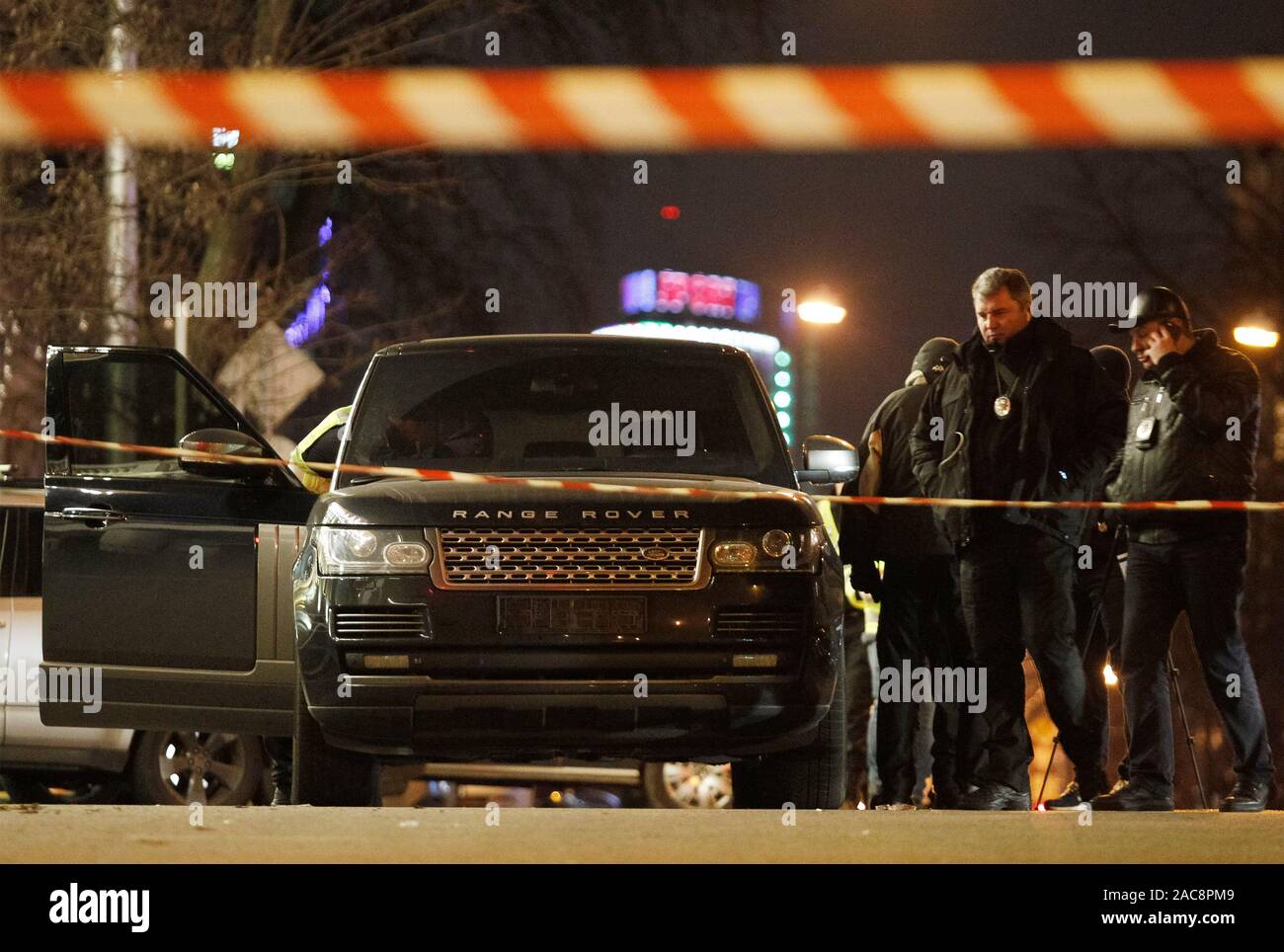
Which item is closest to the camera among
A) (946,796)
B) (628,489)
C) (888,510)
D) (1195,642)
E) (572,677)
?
(572,677)

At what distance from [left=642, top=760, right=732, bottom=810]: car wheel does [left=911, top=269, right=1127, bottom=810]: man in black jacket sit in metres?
4.51

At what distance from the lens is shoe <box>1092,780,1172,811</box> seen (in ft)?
26.4

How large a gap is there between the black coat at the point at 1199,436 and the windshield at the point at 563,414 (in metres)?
1.44

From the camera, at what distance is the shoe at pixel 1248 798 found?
774cm

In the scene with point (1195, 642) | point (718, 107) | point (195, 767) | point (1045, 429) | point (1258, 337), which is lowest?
point (195, 767)

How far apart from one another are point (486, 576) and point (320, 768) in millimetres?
1016

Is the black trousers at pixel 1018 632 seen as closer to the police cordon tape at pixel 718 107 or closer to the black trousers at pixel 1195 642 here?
the black trousers at pixel 1195 642

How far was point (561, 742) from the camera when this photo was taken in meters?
6.93

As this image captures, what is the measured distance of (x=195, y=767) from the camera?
10445 mm

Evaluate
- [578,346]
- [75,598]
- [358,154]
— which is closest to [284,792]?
[75,598]

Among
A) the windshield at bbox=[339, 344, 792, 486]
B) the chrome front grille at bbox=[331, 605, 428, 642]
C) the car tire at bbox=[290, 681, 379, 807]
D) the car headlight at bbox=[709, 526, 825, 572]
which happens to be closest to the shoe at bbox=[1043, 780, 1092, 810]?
the windshield at bbox=[339, 344, 792, 486]

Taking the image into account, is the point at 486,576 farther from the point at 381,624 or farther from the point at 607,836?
the point at 607,836

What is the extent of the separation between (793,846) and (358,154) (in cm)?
1528
